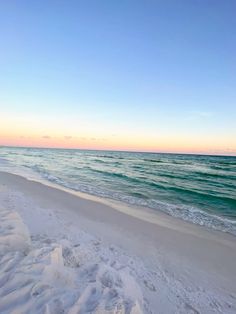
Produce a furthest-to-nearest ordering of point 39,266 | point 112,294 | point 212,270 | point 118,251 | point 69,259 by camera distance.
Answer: point 118,251
point 212,270
point 69,259
point 39,266
point 112,294

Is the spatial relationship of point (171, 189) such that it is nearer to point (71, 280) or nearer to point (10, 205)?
point (10, 205)

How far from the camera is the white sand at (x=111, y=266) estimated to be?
280cm

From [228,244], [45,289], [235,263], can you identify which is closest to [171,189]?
[228,244]

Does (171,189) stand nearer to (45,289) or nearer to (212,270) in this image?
(212,270)

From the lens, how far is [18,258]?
3445 mm

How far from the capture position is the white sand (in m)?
2.80

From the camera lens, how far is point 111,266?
4078 millimetres

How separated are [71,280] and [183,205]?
25.5ft

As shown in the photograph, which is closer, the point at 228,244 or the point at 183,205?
the point at 228,244

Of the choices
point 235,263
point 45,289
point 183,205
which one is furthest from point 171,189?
point 45,289

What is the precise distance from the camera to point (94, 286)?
319cm

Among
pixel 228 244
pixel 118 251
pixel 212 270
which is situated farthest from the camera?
pixel 228 244

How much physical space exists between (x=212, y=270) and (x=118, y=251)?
1.88 meters

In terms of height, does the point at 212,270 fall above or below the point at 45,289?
below
